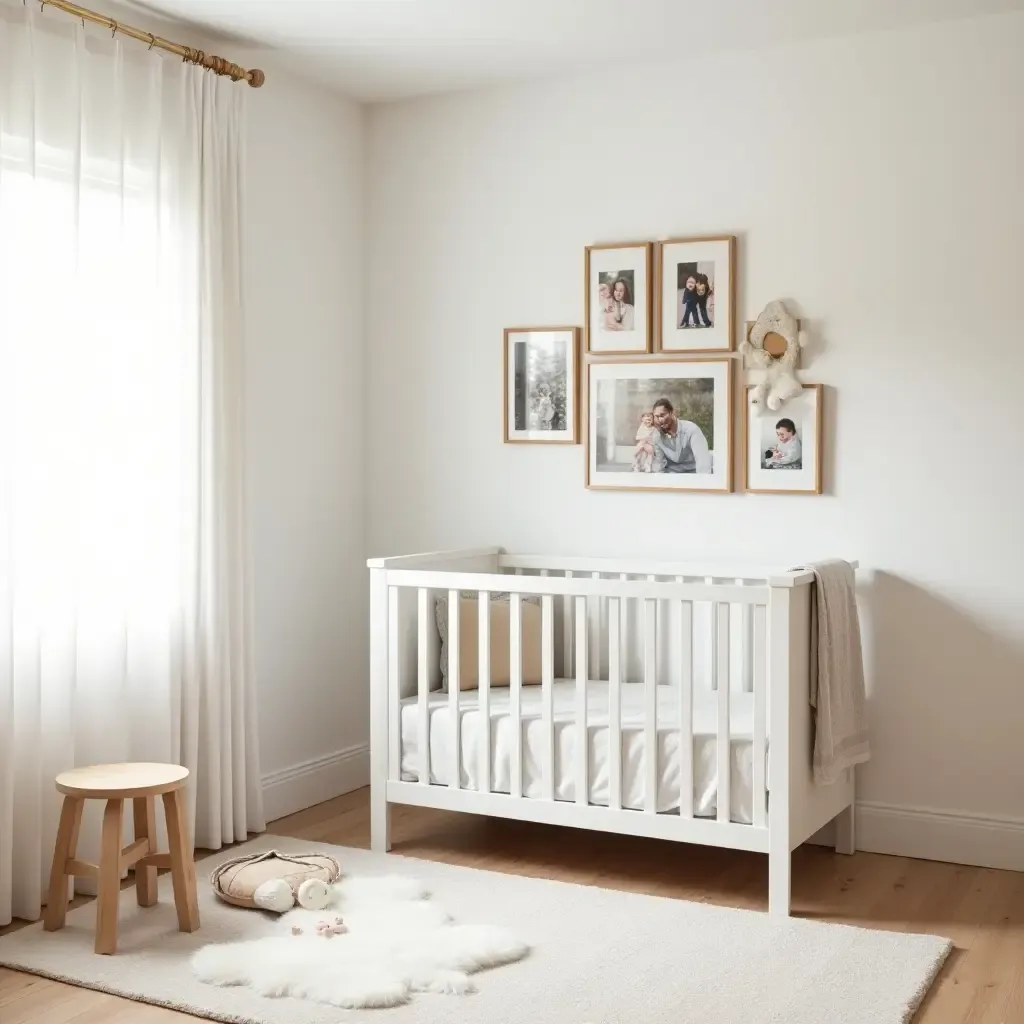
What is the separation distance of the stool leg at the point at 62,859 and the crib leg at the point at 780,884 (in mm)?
1699

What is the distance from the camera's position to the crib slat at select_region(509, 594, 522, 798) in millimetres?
3588

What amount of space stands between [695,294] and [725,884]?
5.82 feet

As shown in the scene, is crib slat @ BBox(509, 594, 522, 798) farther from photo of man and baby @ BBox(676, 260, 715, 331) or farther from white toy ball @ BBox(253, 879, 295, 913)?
photo of man and baby @ BBox(676, 260, 715, 331)

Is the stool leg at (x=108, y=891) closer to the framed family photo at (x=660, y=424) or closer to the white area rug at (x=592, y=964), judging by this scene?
the white area rug at (x=592, y=964)

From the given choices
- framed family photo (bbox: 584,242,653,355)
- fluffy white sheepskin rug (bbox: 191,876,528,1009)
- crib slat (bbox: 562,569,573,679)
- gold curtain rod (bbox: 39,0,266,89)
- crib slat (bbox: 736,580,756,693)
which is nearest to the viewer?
fluffy white sheepskin rug (bbox: 191,876,528,1009)

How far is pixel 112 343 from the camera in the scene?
3.44 metres

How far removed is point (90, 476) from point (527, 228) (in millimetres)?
1738

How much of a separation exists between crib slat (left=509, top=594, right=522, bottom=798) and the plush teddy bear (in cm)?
101

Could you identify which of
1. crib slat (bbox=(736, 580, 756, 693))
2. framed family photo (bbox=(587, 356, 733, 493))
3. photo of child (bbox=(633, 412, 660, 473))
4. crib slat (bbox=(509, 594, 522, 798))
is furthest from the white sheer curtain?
crib slat (bbox=(736, 580, 756, 693))

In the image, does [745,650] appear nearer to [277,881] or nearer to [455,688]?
[455,688]

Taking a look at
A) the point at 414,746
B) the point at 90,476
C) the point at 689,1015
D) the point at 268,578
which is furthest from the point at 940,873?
the point at 90,476

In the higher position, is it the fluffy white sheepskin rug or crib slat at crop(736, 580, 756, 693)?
crib slat at crop(736, 580, 756, 693)

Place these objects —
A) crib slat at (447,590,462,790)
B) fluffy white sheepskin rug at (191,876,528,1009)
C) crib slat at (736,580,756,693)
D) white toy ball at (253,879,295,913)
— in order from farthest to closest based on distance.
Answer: crib slat at (736,580,756,693), crib slat at (447,590,462,790), white toy ball at (253,879,295,913), fluffy white sheepskin rug at (191,876,528,1009)

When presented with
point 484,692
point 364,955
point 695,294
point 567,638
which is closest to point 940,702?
point 567,638
